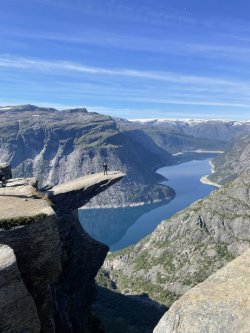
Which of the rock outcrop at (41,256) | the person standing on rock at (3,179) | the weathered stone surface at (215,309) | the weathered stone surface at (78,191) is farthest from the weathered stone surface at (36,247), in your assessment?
the weathered stone surface at (78,191)

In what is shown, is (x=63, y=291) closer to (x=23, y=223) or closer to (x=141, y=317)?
(x=23, y=223)

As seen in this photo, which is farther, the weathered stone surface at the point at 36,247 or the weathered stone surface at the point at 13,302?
the weathered stone surface at the point at 36,247

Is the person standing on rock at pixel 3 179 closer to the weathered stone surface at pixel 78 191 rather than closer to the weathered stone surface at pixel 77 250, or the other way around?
the weathered stone surface at pixel 78 191

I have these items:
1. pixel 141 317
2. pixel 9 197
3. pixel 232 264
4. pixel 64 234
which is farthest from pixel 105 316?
pixel 232 264

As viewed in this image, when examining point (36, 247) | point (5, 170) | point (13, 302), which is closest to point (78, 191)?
point (5, 170)

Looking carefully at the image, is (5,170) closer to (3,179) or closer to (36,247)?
(3,179)

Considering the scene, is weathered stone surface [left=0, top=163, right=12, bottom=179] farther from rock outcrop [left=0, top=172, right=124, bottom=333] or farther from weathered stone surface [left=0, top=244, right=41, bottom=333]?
weathered stone surface [left=0, top=244, right=41, bottom=333]

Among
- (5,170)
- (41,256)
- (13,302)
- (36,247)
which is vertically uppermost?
(5,170)
